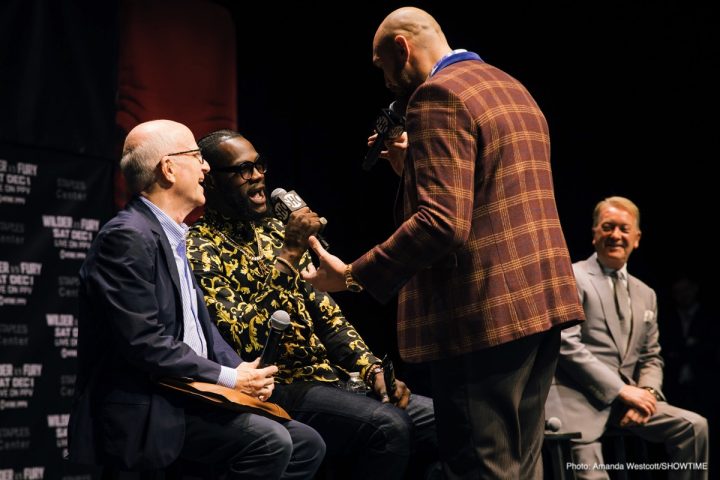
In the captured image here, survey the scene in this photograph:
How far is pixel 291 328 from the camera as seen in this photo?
315 cm

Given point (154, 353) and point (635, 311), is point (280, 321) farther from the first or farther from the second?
point (635, 311)

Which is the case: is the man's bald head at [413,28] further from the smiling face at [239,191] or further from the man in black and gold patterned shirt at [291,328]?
the smiling face at [239,191]

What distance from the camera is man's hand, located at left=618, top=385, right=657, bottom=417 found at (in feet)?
13.5

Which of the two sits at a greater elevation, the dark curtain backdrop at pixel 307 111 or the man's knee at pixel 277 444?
the dark curtain backdrop at pixel 307 111

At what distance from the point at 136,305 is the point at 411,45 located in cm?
103

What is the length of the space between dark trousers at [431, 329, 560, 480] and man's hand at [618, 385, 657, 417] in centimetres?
200

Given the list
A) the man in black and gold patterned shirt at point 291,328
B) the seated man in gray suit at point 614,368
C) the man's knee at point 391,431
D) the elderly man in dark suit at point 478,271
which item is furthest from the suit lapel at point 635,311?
the elderly man in dark suit at point 478,271

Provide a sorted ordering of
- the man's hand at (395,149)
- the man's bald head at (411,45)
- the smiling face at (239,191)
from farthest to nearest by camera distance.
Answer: the smiling face at (239,191)
the man's hand at (395,149)
the man's bald head at (411,45)

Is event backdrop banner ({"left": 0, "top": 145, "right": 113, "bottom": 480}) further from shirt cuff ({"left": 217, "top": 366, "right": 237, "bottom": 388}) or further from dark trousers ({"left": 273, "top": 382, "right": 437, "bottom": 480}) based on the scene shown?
shirt cuff ({"left": 217, "top": 366, "right": 237, "bottom": 388})

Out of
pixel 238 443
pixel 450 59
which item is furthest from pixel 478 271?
pixel 238 443

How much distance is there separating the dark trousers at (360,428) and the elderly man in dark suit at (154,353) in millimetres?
325

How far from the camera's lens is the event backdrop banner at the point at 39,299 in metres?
3.77

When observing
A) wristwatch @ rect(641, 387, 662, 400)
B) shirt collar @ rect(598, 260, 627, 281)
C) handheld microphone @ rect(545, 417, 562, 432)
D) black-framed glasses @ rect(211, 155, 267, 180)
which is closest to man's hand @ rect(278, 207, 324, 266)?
black-framed glasses @ rect(211, 155, 267, 180)

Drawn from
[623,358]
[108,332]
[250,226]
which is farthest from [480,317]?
[623,358]
